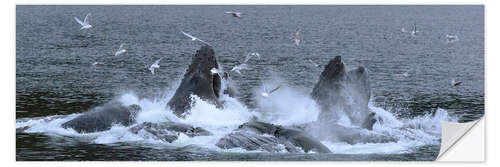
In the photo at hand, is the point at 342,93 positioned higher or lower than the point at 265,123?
higher

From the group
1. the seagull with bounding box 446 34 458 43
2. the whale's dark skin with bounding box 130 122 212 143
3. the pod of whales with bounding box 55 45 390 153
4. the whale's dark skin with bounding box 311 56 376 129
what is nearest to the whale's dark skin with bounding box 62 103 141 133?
the pod of whales with bounding box 55 45 390 153

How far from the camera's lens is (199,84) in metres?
34.6

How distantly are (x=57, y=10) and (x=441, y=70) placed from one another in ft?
44.3

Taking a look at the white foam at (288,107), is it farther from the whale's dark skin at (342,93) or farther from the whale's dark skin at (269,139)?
the whale's dark skin at (269,139)

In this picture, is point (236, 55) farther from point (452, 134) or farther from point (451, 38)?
point (452, 134)

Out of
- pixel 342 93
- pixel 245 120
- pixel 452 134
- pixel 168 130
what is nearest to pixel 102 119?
pixel 168 130

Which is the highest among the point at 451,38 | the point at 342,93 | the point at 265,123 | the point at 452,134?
the point at 451,38

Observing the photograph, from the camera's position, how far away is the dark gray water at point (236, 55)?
30906 millimetres

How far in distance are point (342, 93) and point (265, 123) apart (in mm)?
3438

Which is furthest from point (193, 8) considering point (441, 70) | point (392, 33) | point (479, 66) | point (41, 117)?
point (392, 33)

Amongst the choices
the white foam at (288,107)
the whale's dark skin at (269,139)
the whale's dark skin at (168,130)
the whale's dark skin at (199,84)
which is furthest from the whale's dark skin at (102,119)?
the white foam at (288,107)

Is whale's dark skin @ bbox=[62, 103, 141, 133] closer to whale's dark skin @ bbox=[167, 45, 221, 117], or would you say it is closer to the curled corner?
whale's dark skin @ bbox=[167, 45, 221, 117]

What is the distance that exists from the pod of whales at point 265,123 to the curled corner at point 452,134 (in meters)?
2.45

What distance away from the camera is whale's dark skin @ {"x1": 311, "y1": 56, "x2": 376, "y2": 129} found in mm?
33925
